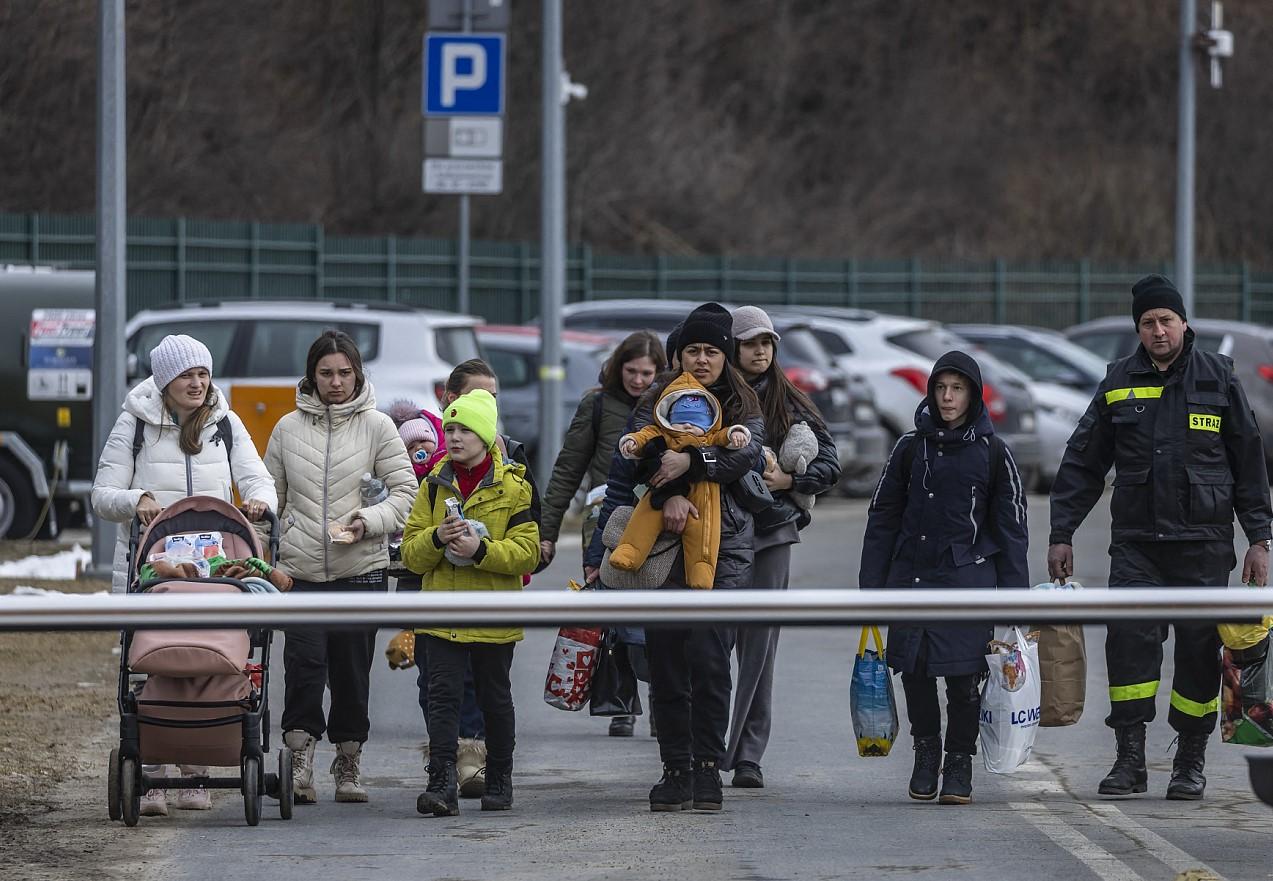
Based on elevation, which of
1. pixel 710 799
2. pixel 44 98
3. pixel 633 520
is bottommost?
pixel 710 799

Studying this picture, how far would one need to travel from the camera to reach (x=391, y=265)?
102 feet

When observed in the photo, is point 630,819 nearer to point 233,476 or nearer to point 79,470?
point 233,476

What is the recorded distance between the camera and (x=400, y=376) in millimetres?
16172

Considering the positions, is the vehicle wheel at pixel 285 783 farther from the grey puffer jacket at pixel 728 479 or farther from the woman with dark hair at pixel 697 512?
the grey puffer jacket at pixel 728 479

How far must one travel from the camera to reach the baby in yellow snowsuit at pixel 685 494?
6805 mm

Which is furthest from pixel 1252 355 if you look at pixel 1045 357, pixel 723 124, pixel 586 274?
pixel 723 124

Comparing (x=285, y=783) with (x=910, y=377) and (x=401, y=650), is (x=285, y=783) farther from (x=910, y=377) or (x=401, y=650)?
(x=910, y=377)

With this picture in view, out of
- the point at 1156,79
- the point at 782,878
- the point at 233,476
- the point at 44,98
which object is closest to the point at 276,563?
the point at 233,476

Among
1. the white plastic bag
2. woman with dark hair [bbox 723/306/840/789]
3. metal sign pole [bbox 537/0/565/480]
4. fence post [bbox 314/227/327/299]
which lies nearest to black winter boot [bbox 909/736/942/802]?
the white plastic bag

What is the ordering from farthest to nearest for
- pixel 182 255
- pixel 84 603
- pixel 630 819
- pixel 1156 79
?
pixel 1156 79
pixel 182 255
pixel 630 819
pixel 84 603

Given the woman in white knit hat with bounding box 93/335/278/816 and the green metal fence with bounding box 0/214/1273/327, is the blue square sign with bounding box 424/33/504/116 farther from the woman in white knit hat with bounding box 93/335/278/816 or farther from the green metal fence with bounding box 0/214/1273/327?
the woman in white knit hat with bounding box 93/335/278/816

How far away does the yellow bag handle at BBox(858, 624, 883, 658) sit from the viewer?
12.8ft

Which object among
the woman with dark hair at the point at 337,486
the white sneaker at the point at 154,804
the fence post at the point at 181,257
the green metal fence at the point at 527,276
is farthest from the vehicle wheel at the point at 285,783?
the fence post at the point at 181,257

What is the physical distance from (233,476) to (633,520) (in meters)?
1.44
